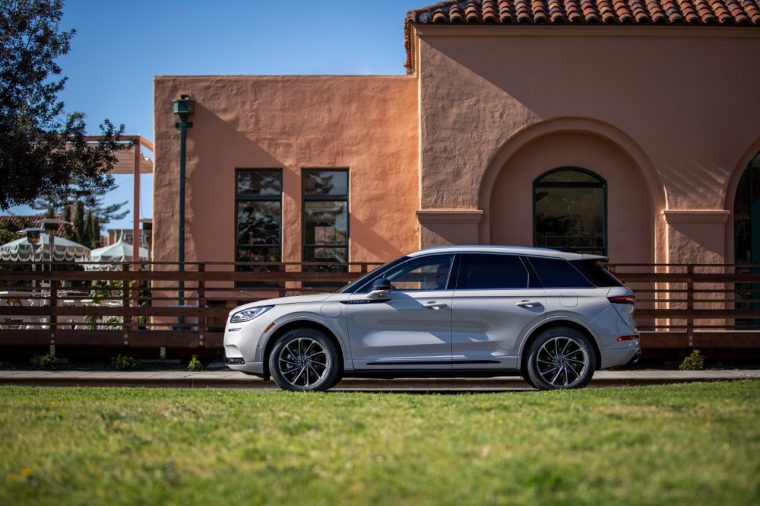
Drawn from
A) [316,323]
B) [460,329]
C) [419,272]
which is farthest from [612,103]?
[316,323]

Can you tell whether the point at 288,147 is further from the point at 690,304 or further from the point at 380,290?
the point at 380,290

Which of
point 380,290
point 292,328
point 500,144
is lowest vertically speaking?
point 292,328

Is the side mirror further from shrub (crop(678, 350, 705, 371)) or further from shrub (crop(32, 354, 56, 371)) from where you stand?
shrub (crop(32, 354, 56, 371))

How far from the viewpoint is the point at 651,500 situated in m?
4.98

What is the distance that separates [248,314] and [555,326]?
355cm

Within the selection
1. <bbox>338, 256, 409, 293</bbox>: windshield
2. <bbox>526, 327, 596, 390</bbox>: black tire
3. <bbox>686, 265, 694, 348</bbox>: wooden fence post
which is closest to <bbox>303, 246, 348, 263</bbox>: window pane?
<bbox>686, 265, 694, 348</bbox>: wooden fence post

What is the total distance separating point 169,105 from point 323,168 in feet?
10.5

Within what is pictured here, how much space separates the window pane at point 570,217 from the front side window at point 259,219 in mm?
4928

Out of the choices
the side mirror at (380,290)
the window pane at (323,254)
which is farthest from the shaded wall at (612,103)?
the side mirror at (380,290)

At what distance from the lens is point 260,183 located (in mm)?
18938

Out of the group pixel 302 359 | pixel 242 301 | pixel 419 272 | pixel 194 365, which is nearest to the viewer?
pixel 302 359

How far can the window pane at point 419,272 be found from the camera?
1138 centimetres

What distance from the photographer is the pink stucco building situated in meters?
17.7

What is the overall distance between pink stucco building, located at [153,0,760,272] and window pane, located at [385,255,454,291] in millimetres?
6037
